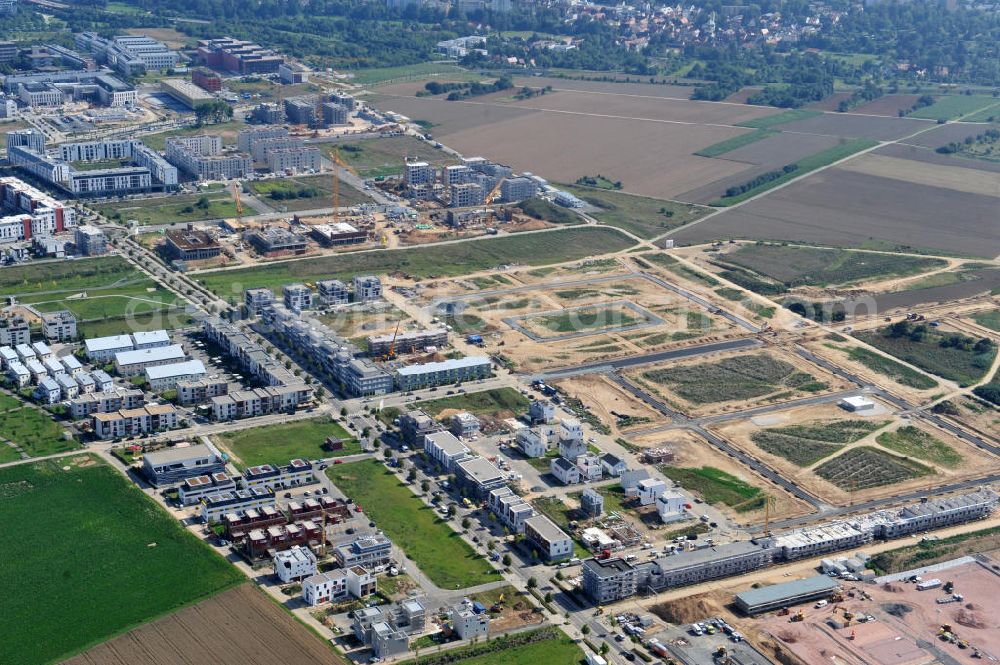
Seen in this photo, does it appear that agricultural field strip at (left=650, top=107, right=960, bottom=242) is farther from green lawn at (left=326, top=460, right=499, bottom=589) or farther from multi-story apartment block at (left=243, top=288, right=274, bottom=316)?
green lawn at (left=326, top=460, right=499, bottom=589)

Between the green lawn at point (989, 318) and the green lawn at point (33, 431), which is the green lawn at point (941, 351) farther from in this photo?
the green lawn at point (33, 431)

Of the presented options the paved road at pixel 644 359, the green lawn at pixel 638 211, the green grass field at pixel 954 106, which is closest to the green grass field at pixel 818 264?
the green lawn at pixel 638 211

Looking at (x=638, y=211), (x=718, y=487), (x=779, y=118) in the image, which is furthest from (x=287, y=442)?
(x=779, y=118)

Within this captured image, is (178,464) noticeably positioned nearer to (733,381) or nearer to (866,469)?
(733,381)

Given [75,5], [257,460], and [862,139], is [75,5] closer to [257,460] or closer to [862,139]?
[862,139]

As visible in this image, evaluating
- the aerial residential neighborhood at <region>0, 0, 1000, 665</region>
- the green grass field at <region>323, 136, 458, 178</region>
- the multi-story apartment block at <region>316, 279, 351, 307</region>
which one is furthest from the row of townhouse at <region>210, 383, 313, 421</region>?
the green grass field at <region>323, 136, 458, 178</region>

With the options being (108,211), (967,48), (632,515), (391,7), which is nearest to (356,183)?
(108,211)
